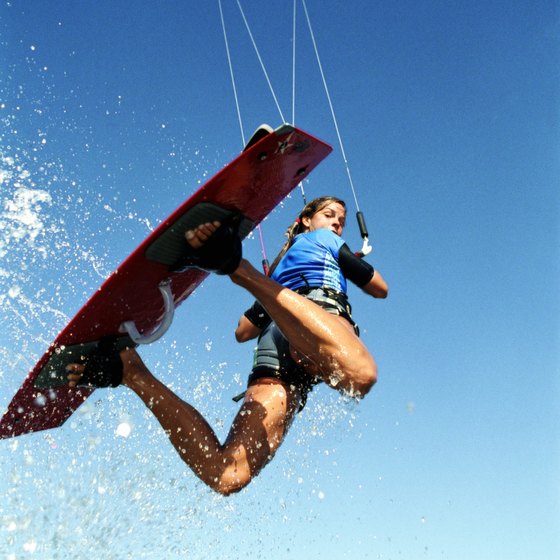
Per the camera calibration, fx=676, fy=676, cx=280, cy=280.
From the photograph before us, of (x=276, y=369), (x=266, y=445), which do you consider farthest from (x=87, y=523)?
(x=276, y=369)

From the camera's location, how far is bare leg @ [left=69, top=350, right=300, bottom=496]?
157 inches

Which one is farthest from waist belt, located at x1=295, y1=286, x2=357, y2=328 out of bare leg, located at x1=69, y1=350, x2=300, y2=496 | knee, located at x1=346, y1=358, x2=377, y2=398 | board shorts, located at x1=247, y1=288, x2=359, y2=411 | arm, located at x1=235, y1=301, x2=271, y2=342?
arm, located at x1=235, y1=301, x2=271, y2=342

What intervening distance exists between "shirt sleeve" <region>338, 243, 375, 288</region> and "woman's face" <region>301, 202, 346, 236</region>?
534 mm

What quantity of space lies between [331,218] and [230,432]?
200 cm

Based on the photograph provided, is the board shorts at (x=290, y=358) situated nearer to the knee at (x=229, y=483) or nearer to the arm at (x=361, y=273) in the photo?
the arm at (x=361, y=273)

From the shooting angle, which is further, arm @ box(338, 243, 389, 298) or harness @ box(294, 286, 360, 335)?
arm @ box(338, 243, 389, 298)

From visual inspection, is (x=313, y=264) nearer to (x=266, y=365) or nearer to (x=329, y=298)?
(x=329, y=298)

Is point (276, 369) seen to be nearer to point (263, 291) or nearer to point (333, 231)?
point (263, 291)

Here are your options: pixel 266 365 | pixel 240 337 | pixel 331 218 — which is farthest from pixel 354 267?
pixel 240 337

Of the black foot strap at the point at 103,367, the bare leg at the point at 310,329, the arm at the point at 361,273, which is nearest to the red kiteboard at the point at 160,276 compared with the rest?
the black foot strap at the point at 103,367

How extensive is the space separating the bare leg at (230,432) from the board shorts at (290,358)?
0.26 ft

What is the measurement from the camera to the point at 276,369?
14.6 feet

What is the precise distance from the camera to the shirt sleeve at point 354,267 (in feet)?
15.8

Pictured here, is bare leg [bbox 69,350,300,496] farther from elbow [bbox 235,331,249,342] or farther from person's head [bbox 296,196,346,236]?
person's head [bbox 296,196,346,236]
